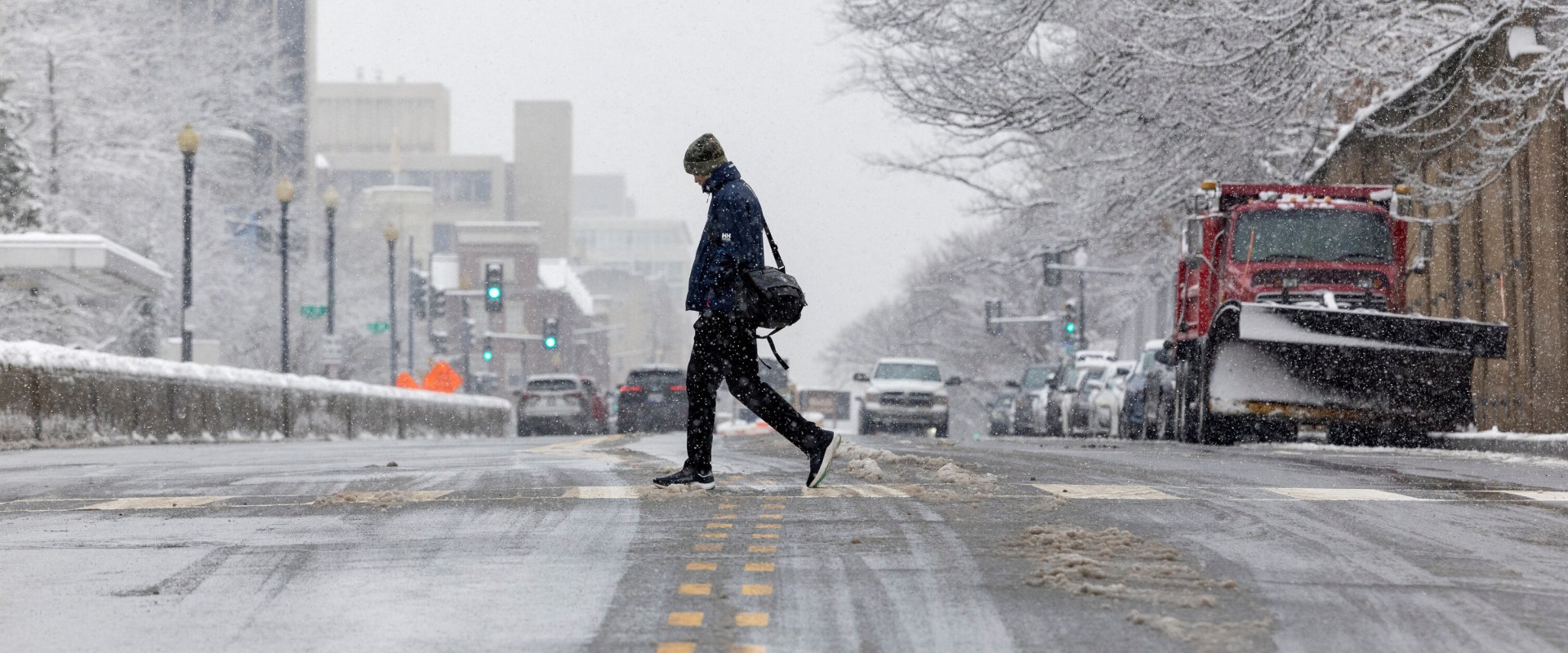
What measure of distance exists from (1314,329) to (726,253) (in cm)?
1082

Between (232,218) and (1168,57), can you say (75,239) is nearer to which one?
(1168,57)

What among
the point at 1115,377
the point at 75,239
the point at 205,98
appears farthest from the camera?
the point at 205,98

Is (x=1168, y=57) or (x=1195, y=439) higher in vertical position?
(x=1168, y=57)

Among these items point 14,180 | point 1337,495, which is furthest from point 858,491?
point 14,180

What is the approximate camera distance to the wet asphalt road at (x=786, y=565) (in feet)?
15.9

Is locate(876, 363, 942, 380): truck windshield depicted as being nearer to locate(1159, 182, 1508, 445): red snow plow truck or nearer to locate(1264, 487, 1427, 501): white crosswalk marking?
locate(1159, 182, 1508, 445): red snow plow truck

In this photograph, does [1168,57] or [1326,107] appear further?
[1326,107]

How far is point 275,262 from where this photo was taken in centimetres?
6462

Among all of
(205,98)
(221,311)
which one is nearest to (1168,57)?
(205,98)

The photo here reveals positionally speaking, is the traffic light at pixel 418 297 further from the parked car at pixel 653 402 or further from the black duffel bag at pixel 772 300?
the black duffel bag at pixel 772 300

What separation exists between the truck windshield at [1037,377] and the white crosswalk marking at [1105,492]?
31.1 metres

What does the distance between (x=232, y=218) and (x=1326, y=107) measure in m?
37.1

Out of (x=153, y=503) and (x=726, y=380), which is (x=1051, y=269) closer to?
(x=726, y=380)

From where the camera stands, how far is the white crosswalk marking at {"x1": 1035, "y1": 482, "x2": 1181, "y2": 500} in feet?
28.8
